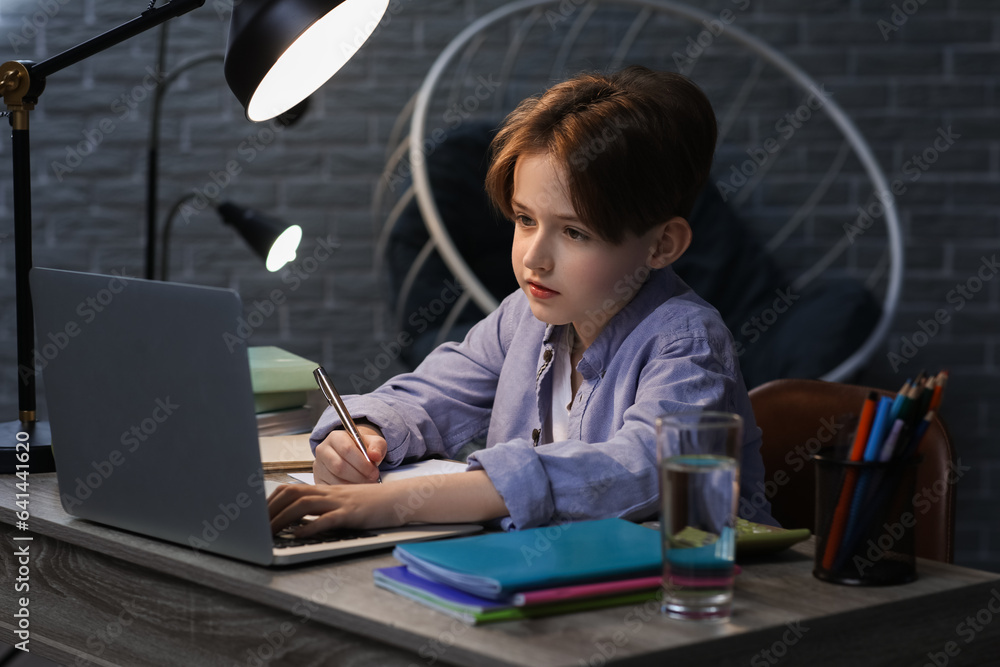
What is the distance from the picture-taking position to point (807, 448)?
1185 millimetres

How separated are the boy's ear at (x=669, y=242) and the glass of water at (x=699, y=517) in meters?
0.43

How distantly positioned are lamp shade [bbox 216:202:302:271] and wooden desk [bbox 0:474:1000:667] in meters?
0.48

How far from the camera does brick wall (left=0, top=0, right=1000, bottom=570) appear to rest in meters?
2.75

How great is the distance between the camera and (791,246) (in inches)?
111

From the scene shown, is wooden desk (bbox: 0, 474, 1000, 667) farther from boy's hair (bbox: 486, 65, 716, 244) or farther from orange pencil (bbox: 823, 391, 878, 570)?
boy's hair (bbox: 486, 65, 716, 244)

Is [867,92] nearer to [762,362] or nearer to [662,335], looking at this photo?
[762,362]

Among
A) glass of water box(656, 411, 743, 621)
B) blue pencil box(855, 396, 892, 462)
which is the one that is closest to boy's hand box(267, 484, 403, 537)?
glass of water box(656, 411, 743, 621)

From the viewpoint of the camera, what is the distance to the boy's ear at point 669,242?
41.8 inches

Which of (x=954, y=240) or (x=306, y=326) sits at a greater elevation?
(x=954, y=240)

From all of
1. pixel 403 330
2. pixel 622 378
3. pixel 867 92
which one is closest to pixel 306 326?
pixel 403 330

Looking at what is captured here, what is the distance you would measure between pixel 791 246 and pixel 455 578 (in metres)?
2.35

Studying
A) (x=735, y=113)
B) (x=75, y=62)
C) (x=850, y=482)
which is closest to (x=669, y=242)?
(x=850, y=482)

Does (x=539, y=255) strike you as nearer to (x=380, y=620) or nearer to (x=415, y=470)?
(x=415, y=470)

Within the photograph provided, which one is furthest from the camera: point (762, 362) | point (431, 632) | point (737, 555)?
point (762, 362)
